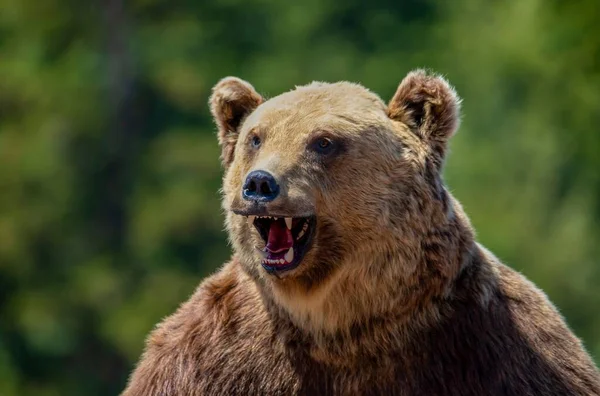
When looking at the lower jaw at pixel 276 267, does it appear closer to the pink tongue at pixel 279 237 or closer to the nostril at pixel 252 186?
the pink tongue at pixel 279 237

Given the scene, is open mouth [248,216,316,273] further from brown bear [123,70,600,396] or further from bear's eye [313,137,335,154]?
bear's eye [313,137,335,154]

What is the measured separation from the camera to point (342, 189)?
22.1ft

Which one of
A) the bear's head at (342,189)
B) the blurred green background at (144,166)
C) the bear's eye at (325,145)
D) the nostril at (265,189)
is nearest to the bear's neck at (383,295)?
the bear's head at (342,189)

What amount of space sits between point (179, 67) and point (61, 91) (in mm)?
1993

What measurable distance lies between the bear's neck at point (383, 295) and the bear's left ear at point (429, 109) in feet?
0.99

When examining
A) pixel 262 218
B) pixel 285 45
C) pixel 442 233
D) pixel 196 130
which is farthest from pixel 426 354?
pixel 285 45

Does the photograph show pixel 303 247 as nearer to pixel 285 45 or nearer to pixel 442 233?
pixel 442 233

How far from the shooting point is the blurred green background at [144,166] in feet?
78.9

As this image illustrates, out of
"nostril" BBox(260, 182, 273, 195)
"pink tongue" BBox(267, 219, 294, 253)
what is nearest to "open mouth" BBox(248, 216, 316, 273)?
"pink tongue" BBox(267, 219, 294, 253)

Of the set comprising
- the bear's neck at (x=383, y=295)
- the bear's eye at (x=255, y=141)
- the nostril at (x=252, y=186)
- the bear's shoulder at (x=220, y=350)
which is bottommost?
the bear's shoulder at (x=220, y=350)

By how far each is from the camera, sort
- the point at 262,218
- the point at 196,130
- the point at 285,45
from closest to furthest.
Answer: the point at 262,218 < the point at 196,130 < the point at 285,45

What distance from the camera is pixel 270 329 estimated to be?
23.1 ft

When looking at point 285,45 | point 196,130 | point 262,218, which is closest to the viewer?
point 262,218

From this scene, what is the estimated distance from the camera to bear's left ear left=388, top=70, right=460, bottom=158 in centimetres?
697
